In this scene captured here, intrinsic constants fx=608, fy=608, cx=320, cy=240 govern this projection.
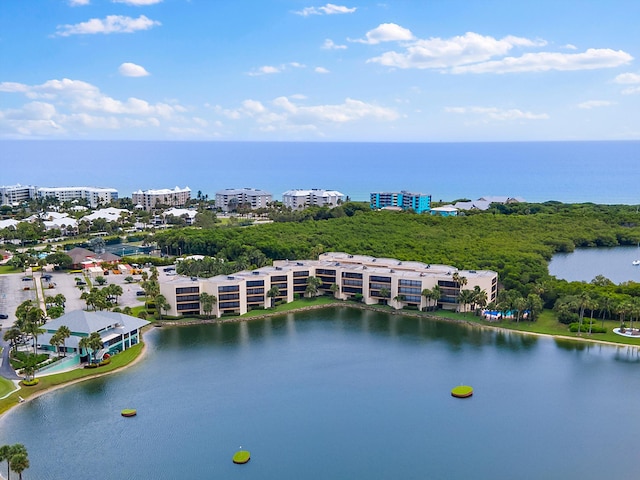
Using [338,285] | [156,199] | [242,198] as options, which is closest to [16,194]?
[156,199]

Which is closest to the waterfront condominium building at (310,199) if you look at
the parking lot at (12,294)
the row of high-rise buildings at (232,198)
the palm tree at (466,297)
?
the row of high-rise buildings at (232,198)

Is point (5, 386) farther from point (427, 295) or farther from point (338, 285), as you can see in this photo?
point (427, 295)

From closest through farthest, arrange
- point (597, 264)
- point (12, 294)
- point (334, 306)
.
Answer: point (334, 306), point (12, 294), point (597, 264)

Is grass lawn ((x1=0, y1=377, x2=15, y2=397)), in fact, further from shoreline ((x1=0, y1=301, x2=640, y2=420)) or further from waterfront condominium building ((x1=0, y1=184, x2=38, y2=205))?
waterfront condominium building ((x1=0, y1=184, x2=38, y2=205))

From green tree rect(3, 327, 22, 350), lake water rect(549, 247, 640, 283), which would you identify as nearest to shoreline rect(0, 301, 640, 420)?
green tree rect(3, 327, 22, 350)

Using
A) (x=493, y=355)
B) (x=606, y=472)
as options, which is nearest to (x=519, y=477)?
(x=606, y=472)

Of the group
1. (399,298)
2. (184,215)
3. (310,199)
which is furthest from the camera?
(310,199)
